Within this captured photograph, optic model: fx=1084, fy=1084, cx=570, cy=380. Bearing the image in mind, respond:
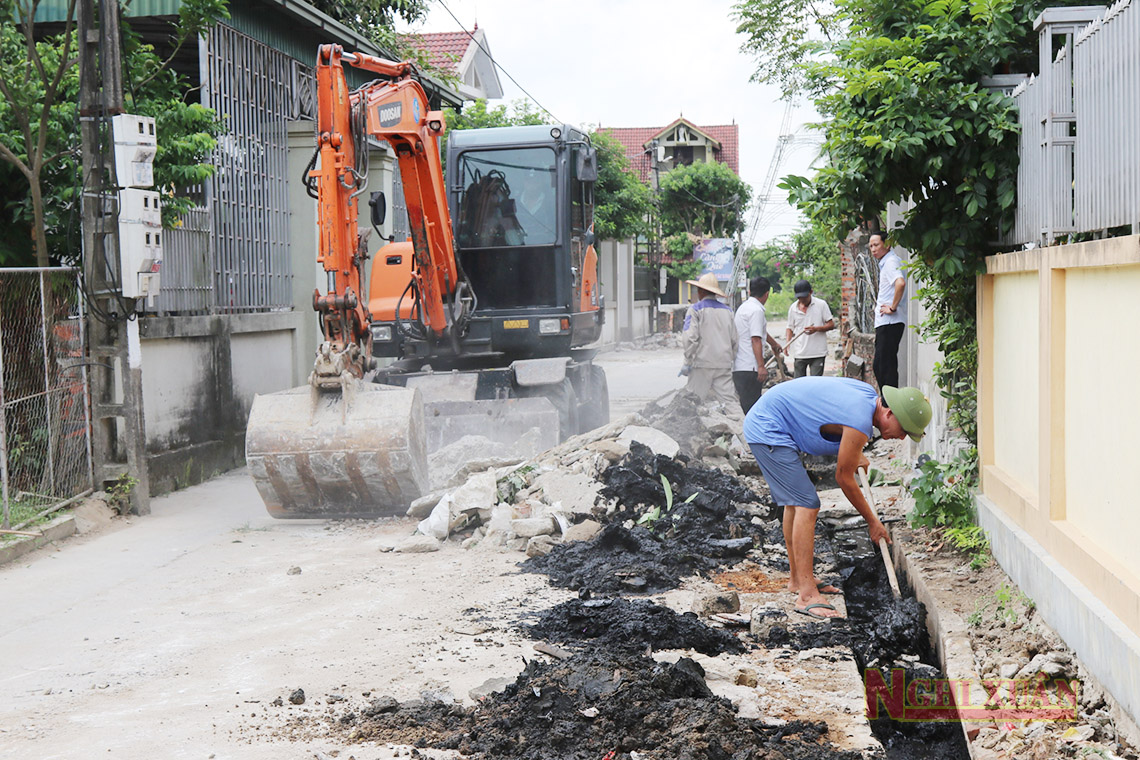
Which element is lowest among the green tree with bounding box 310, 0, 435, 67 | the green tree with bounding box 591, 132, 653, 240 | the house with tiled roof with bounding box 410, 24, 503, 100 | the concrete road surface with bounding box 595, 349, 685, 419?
the concrete road surface with bounding box 595, 349, 685, 419

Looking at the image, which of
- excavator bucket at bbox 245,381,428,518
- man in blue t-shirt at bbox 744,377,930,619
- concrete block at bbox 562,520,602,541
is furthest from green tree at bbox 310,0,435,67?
man in blue t-shirt at bbox 744,377,930,619

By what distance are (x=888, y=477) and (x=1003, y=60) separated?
4.42m

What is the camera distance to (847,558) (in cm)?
766

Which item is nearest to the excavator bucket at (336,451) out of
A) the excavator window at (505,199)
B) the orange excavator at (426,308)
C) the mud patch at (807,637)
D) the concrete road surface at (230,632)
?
the orange excavator at (426,308)

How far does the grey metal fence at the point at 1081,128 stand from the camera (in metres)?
4.36

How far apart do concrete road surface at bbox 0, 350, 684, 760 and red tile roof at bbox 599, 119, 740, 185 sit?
46.5 metres

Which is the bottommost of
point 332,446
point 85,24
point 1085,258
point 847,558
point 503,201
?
point 847,558

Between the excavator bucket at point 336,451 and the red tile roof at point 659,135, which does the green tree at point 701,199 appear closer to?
the red tile roof at point 659,135

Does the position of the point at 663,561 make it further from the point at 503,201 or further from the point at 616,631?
the point at 503,201

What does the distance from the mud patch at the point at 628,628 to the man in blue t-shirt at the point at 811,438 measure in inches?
32.3

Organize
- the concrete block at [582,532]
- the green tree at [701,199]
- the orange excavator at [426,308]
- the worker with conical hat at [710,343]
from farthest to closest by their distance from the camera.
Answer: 1. the green tree at [701,199]
2. the worker with conical hat at [710,343]
3. the orange excavator at [426,308]
4. the concrete block at [582,532]

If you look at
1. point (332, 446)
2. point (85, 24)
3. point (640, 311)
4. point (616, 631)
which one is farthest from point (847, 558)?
point (640, 311)

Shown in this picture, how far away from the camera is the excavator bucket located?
879 centimetres

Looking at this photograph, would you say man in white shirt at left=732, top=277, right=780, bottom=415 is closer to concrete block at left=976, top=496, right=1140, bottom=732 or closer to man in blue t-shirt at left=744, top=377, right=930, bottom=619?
man in blue t-shirt at left=744, top=377, right=930, bottom=619
